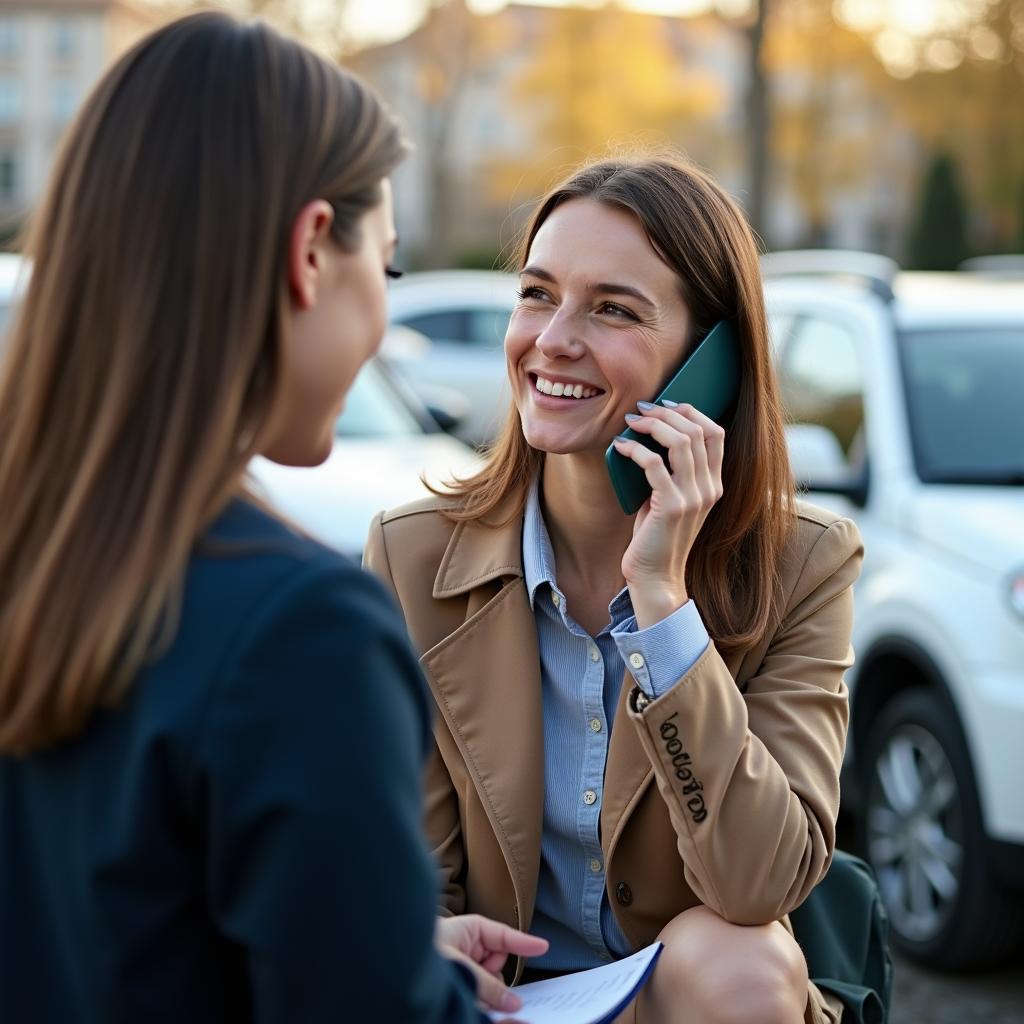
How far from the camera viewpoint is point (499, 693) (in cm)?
282

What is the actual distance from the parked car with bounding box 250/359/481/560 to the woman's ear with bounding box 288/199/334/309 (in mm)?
3705

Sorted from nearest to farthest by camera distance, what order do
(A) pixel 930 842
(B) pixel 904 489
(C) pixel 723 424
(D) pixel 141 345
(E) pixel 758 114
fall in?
(D) pixel 141 345, (C) pixel 723 424, (A) pixel 930 842, (B) pixel 904 489, (E) pixel 758 114

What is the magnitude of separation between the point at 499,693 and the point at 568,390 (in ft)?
1.92

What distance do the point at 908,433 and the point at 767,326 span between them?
88.5 inches

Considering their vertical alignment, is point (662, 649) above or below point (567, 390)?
below

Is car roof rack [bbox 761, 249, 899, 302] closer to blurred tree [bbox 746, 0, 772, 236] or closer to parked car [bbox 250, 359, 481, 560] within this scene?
parked car [bbox 250, 359, 481, 560]

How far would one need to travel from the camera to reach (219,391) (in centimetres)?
145

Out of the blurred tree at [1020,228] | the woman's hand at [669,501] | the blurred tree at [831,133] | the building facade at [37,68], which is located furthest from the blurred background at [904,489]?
the building facade at [37,68]

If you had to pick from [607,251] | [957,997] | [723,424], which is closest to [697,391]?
[723,424]

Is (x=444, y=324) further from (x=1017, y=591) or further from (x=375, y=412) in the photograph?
(x=1017, y=591)

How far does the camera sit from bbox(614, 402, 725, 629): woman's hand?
261cm

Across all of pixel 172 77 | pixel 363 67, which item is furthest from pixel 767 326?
pixel 363 67

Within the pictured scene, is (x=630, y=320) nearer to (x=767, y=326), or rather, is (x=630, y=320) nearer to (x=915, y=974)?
(x=767, y=326)

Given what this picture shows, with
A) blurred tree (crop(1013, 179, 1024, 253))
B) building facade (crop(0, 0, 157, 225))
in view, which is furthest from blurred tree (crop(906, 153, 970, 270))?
building facade (crop(0, 0, 157, 225))
